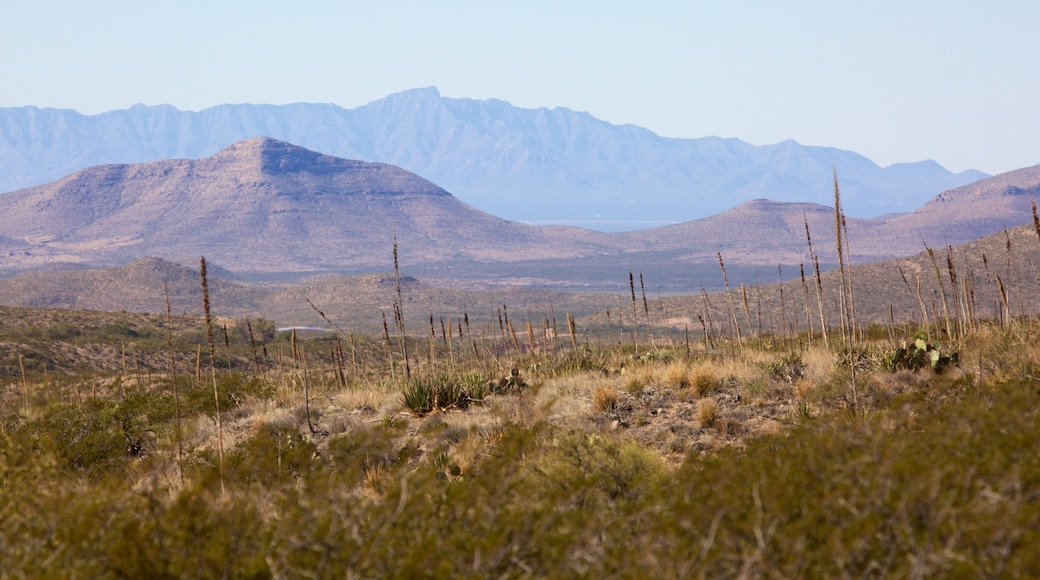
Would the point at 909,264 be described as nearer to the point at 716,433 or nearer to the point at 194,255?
the point at 716,433

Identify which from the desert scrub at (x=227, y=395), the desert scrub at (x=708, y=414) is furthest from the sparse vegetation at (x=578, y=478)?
the desert scrub at (x=227, y=395)

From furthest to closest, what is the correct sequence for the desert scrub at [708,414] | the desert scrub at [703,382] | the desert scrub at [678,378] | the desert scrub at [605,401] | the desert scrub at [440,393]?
the desert scrub at [678,378] → the desert scrub at [440,393] → the desert scrub at [703,382] → the desert scrub at [605,401] → the desert scrub at [708,414]

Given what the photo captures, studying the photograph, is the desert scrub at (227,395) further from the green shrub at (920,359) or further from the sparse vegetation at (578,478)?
the green shrub at (920,359)

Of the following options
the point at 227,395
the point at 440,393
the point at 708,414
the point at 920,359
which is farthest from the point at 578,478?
the point at 227,395

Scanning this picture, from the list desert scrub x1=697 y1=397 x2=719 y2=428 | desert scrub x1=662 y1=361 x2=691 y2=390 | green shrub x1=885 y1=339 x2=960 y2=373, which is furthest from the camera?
desert scrub x1=662 y1=361 x2=691 y2=390

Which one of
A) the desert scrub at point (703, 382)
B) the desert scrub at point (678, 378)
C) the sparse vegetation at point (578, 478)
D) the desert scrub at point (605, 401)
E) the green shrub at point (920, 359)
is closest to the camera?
the sparse vegetation at point (578, 478)

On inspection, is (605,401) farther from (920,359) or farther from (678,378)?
(920,359)

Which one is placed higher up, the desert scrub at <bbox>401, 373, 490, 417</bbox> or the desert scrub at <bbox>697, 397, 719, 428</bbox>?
the desert scrub at <bbox>401, 373, 490, 417</bbox>

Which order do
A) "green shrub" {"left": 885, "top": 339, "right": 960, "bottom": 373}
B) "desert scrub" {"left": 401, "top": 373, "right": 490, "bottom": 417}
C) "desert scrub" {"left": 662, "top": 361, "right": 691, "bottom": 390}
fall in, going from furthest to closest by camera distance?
"desert scrub" {"left": 662, "top": 361, "right": 691, "bottom": 390}
"desert scrub" {"left": 401, "top": 373, "right": 490, "bottom": 417}
"green shrub" {"left": 885, "top": 339, "right": 960, "bottom": 373}

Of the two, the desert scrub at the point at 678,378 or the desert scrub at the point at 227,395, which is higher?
the desert scrub at the point at 227,395

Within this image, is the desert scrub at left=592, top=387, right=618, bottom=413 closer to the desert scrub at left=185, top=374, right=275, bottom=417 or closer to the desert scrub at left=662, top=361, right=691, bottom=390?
the desert scrub at left=662, top=361, right=691, bottom=390

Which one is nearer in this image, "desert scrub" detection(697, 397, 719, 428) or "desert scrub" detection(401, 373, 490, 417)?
"desert scrub" detection(697, 397, 719, 428)

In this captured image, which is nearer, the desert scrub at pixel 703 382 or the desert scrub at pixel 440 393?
the desert scrub at pixel 703 382

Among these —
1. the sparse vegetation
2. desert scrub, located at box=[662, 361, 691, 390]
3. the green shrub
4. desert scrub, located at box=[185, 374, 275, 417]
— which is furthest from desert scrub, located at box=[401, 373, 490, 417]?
the green shrub
